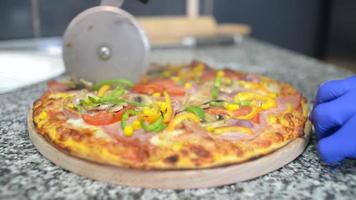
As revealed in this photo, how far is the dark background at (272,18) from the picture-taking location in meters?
2.03

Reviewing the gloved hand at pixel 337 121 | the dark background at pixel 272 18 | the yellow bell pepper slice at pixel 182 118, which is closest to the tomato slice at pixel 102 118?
the yellow bell pepper slice at pixel 182 118

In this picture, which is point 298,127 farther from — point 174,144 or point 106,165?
point 106,165

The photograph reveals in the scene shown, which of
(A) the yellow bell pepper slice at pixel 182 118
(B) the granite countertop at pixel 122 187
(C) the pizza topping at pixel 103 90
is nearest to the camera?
(B) the granite countertop at pixel 122 187

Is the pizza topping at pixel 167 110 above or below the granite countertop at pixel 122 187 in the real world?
above

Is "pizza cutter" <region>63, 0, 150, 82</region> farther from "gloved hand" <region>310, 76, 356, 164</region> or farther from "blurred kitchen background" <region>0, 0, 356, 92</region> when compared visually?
"blurred kitchen background" <region>0, 0, 356, 92</region>

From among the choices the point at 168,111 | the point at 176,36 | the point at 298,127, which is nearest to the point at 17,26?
the point at 176,36

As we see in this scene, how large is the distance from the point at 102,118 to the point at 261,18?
1.99 meters

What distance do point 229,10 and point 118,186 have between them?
6.49 ft

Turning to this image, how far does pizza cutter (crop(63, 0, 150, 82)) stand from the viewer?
1.04 m

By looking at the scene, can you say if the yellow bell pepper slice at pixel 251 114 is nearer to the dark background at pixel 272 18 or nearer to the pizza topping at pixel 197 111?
the pizza topping at pixel 197 111

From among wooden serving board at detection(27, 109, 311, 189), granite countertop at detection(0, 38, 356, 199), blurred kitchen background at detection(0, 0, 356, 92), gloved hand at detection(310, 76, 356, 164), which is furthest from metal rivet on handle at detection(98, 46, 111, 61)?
blurred kitchen background at detection(0, 0, 356, 92)

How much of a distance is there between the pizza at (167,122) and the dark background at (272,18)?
43.4 inches

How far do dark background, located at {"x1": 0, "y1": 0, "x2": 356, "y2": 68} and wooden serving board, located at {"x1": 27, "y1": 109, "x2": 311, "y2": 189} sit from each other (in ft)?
4.80

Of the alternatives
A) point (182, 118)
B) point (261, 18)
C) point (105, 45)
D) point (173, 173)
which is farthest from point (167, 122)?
point (261, 18)
